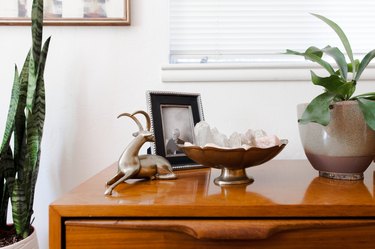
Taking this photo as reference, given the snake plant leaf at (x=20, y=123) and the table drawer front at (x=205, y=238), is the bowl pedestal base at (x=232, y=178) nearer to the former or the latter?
the table drawer front at (x=205, y=238)

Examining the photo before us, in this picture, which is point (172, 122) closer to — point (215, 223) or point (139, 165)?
point (139, 165)

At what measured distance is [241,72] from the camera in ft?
3.15

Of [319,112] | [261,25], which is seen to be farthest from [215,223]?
[261,25]

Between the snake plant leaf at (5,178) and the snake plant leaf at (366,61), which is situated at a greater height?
the snake plant leaf at (366,61)

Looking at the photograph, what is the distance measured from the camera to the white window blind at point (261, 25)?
101cm

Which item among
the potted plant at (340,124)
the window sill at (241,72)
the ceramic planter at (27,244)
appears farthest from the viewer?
the window sill at (241,72)

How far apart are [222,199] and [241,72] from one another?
21.7 inches

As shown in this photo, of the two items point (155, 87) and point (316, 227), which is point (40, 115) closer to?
point (155, 87)

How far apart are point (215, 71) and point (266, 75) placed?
16cm

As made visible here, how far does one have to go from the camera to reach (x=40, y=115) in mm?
788

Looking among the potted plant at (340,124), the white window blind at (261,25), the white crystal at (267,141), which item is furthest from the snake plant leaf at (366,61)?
the white window blind at (261,25)

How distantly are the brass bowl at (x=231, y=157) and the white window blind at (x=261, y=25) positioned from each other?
52cm

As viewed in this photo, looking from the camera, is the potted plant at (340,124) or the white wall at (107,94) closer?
the potted plant at (340,124)

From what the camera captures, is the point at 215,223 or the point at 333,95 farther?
the point at 333,95
